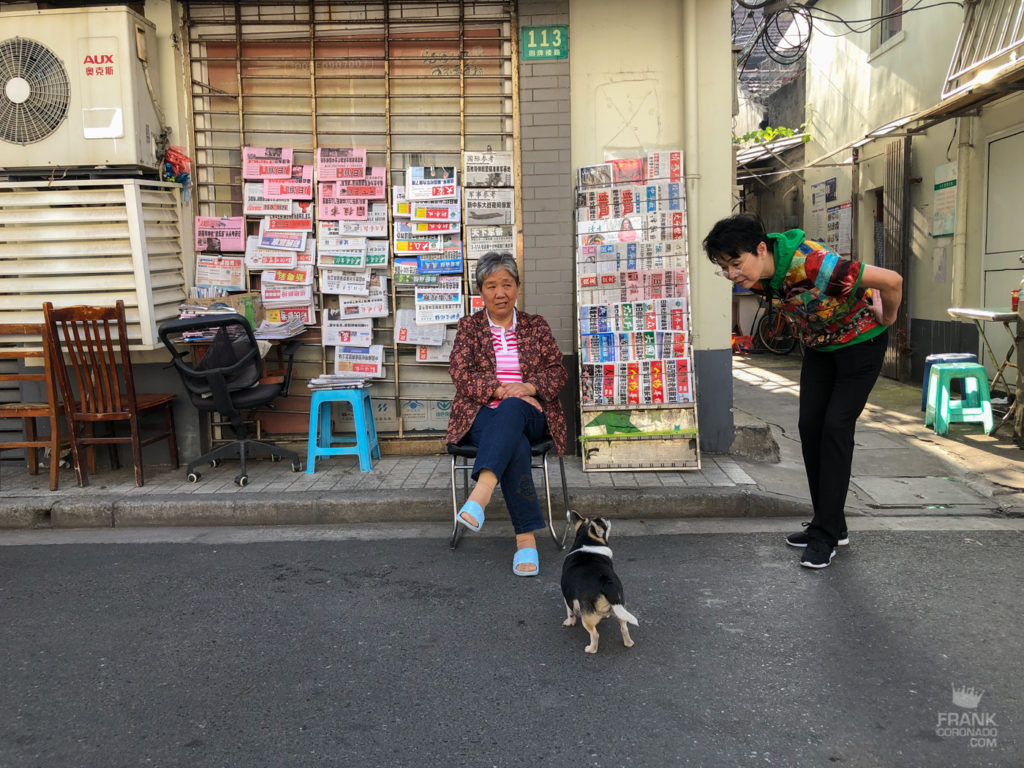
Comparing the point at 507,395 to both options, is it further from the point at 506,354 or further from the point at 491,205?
the point at 491,205

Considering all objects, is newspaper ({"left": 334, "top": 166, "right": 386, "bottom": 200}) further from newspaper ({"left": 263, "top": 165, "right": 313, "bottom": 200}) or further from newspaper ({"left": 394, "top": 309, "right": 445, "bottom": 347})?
newspaper ({"left": 394, "top": 309, "right": 445, "bottom": 347})

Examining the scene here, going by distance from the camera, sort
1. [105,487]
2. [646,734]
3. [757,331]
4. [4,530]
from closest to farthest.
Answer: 1. [646,734]
2. [4,530]
3. [105,487]
4. [757,331]

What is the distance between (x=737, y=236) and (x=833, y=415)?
1.10 m

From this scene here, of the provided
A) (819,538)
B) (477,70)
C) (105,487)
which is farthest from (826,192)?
(105,487)

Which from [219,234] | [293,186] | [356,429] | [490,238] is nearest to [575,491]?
[356,429]

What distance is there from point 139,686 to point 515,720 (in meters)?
1.45

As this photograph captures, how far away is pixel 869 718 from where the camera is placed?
8.95 ft

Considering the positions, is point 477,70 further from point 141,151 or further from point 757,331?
point 757,331

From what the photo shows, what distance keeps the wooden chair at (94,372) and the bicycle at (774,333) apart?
35.9 ft

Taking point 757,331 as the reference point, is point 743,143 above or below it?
above

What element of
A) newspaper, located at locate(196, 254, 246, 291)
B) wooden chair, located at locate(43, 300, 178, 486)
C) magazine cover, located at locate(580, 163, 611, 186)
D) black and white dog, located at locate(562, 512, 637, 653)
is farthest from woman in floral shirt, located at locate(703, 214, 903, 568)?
wooden chair, located at locate(43, 300, 178, 486)

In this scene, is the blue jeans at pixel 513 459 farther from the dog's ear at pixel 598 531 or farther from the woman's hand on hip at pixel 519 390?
the dog's ear at pixel 598 531

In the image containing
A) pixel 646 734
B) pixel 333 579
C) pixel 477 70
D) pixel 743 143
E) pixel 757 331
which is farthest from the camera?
pixel 743 143

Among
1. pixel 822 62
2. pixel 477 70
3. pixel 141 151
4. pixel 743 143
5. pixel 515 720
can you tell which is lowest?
pixel 515 720
